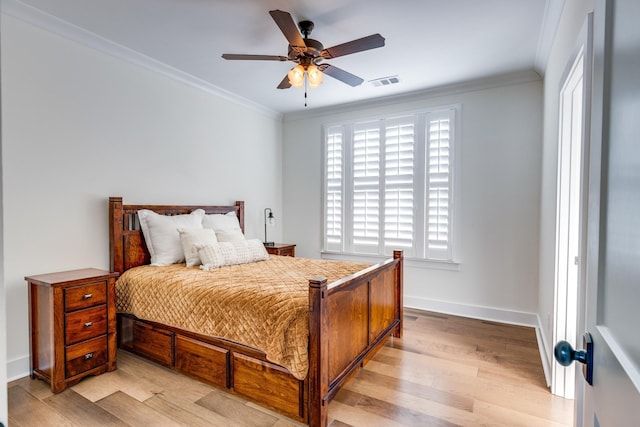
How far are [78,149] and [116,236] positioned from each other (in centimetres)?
81

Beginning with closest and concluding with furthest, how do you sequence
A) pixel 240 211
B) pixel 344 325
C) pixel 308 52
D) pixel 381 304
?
pixel 344 325, pixel 308 52, pixel 381 304, pixel 240 211

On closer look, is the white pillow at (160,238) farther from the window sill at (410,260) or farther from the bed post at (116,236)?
the window sill at (410,260)

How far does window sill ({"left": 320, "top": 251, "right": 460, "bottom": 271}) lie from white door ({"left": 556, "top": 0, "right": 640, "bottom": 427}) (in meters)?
3.34

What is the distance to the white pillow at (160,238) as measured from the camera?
10.8ft

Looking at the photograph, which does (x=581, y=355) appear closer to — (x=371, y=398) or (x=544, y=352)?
(x=371, y=398)

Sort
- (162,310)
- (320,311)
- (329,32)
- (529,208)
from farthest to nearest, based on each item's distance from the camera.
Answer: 1. (529,208)
2. (329,32)
3. (162,310)
4. (320,311)

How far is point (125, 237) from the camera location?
320 centimetres

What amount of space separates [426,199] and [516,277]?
51.3 inches

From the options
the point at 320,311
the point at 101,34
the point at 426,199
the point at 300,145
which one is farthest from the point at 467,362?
the point at 101,34

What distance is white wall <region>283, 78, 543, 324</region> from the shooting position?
12.2ft

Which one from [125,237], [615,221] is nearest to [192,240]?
[125,237]

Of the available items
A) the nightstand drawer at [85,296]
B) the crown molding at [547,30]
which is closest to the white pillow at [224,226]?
the nightstand drawer at [85,296]

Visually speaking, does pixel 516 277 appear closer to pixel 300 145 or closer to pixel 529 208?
pixel 529 208

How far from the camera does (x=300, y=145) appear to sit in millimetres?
5246
